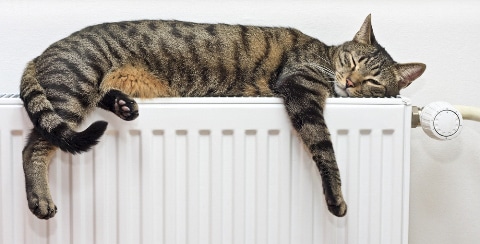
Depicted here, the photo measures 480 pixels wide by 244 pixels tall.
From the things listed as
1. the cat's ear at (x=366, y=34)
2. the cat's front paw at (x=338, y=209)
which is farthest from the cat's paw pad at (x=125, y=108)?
the cat's ear at (x=366, y=34)

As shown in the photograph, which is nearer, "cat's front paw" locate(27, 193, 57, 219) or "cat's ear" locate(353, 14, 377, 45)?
"cat's front paw" locate(27, 193, 57, 219)

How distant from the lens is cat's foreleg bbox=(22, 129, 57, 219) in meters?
1.08

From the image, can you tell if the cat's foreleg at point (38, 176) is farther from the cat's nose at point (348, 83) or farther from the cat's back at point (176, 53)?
the cat's nose at point (348, 83)

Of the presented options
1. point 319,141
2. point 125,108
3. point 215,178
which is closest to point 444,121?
point 319,141

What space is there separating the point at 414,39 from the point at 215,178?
635mm

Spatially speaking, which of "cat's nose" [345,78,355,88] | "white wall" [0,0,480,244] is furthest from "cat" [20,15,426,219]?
"white wall" [0,0,480,244]

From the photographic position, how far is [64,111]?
1.08 metres

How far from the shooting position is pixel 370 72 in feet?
4.09

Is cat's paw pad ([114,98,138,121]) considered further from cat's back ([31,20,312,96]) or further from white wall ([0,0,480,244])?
white wall ([0,0,480,244])

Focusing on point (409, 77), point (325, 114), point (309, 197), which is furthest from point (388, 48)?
point (309, 197)

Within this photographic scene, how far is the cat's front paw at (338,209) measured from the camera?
112cm

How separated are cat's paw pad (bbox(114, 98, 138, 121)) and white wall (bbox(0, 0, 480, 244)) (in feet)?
1.23

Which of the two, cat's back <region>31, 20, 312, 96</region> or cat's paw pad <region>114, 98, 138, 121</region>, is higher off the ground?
cat's back <region>31, 20, 312, 96</region>

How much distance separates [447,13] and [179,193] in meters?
0.80
